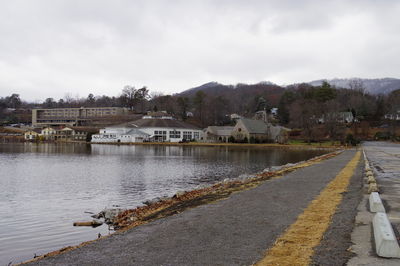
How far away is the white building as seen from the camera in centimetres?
10281

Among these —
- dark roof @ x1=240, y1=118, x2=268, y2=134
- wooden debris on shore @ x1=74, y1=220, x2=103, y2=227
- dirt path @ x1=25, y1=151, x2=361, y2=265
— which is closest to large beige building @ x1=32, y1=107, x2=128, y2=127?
dark roof @ x1=240, y1=118, x2=268, y2=134

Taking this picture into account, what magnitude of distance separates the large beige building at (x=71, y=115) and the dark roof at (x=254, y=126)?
7639 cm

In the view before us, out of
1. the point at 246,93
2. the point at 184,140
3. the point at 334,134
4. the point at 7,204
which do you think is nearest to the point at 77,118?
the point at 184,140

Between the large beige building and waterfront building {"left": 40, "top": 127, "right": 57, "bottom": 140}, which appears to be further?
the large beige building

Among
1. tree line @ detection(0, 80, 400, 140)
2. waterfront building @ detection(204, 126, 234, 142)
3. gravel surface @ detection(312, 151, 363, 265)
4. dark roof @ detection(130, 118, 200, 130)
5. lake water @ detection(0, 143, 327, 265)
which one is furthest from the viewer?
dark roof @ detection(130, 118, 200, 130)

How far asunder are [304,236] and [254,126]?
83.4m

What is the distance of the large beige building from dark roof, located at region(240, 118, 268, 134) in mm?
76387

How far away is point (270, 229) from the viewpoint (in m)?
7.86

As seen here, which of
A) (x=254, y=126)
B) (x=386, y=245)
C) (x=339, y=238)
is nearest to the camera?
(x=386, y=245)

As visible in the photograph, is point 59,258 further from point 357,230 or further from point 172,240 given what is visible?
point 357,230

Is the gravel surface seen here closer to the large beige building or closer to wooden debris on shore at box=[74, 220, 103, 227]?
wooden debris on shore at box=[74, 220, 103, 227]

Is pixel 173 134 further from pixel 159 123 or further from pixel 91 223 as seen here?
pixel 91 223

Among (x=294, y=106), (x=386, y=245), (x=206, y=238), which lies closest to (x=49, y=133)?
(x=294, y=106)

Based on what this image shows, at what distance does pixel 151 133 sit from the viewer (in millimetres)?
103688
